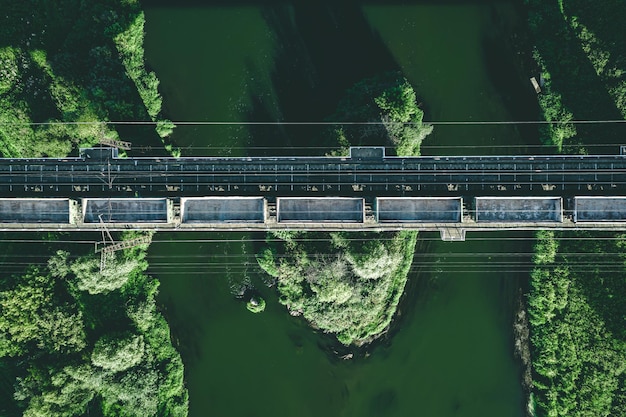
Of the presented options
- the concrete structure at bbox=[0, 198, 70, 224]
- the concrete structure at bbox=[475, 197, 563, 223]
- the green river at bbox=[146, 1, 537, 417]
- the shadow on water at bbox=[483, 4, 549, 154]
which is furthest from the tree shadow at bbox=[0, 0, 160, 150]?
the shadow on water at bbox=[483, 4, 549, 154]

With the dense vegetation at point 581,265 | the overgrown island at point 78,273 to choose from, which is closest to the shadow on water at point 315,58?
the overgrown island at point 78,273

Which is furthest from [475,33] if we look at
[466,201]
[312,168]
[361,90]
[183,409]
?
[183,409]

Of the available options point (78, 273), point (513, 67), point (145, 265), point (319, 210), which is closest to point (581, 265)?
point (513, 67)

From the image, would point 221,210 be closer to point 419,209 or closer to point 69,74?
point 419,209

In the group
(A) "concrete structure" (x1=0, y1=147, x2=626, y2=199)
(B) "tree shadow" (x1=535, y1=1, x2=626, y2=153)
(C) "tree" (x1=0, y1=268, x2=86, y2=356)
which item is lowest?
(C) "tree" (x1=0, y1=268, x2=86, y2=356)

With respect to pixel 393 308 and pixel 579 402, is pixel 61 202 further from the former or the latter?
pixel 579 402

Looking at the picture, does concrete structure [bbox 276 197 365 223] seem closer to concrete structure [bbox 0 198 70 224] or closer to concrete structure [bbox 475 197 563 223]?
concrete structure [bbox 475 197 563 223]

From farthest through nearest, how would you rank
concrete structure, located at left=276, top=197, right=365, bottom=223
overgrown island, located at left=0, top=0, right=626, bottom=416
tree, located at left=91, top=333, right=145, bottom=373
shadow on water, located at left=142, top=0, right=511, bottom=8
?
shadow on water, located at left=142, top=0, right=511, bottom=8, overgrown island, located at left=0, top=0, right=626, bottom=416, tree, located at left=91, top=333, right=145, bottom=373, concrete structure, located at left=276, top=197, right=365, bottom=223
